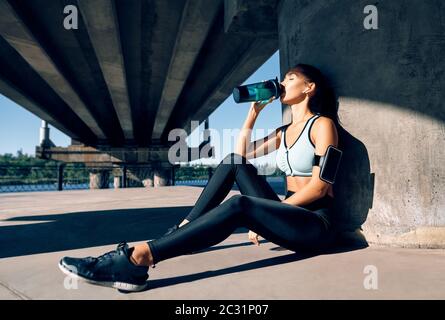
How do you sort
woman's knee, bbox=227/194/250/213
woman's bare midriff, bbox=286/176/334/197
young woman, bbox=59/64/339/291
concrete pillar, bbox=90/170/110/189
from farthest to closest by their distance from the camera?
concrete pillar, bbox=90/170/110/189
woman's bare midriff, bbox=286/176/334/197
woman's knee, bbox=227/194/250/213
young woman, bbox=59/64/339/291

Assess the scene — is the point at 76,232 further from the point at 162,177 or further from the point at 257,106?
the point at 162,177

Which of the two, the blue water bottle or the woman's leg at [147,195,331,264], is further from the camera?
the blue water bottle

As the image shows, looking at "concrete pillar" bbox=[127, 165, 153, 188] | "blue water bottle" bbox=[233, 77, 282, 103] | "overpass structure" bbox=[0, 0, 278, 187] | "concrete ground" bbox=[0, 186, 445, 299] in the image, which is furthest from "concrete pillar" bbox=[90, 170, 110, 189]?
"blue water bottle" bbox=[233, 77, 282, 103]

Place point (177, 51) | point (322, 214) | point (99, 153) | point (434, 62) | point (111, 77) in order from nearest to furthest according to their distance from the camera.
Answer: point (322, 214) → point (434, 62) → point (177, 51) → point (111, 77) → point (99, 153)

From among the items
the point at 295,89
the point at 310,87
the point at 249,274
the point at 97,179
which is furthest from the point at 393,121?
the point at 97,179

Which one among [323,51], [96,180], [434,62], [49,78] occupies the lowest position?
[96,180]

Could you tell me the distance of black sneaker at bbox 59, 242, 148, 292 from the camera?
163cm

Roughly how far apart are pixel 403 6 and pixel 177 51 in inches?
264

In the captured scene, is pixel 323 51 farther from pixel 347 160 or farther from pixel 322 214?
pixel 322 214

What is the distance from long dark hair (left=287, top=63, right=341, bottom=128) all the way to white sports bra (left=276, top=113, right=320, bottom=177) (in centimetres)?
26

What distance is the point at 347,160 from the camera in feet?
8.54

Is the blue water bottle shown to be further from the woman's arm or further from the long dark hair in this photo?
Answer: the woman's arm

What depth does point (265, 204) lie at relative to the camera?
190 cm
